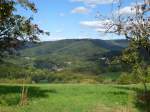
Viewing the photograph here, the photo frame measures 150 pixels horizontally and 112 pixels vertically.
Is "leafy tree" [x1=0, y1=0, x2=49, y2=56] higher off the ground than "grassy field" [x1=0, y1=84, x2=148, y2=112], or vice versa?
"leafy tree" [x1=0, y1=0, x2=49, y2=56]

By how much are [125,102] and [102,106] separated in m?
2.89

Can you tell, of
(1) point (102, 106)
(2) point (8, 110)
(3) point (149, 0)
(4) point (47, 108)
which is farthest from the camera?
(3) point (149, 0)

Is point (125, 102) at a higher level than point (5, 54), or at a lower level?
lower

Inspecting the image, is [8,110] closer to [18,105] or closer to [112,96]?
[18,105]

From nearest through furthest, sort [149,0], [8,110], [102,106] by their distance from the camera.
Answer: [8,110]
[102,106]
[149,0]

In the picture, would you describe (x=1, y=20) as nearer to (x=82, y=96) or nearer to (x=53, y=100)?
(x=53, y=100)

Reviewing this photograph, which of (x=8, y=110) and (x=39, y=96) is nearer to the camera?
(x=8, y=110)

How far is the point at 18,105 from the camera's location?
30.2 m

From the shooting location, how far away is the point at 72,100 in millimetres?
33844

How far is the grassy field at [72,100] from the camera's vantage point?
3036 cm

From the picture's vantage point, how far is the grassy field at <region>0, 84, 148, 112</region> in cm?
3036

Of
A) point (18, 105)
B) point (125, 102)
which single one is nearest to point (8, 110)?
point (18, 105)

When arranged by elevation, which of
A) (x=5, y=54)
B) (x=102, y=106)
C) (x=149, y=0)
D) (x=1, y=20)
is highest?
(x=149, y=0)

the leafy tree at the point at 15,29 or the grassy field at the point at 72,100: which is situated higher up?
the leafy tree at the point at 15,29
